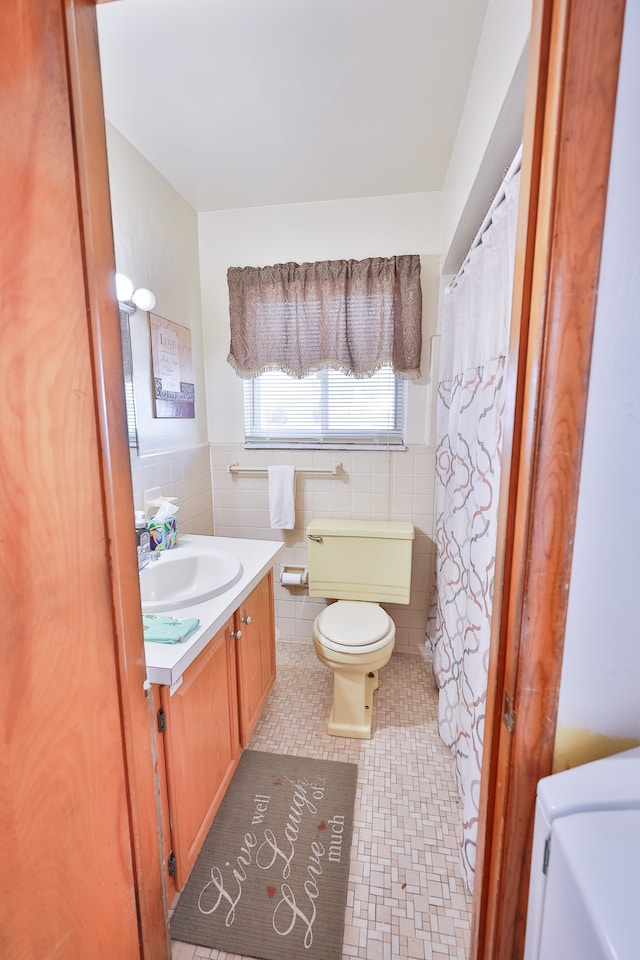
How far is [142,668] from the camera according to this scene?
0.75 meters

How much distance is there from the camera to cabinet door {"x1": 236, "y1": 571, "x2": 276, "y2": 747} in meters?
1.50

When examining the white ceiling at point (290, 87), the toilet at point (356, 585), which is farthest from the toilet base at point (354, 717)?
the white ceiling at point (290, 87)

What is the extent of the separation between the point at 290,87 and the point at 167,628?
1794 mm

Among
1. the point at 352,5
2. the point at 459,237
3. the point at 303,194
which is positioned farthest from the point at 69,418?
the point at 303,194

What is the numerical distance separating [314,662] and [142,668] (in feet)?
5.57

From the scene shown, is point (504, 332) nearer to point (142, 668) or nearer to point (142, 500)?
point (142, 668)

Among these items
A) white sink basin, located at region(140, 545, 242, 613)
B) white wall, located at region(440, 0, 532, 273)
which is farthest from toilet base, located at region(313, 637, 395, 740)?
white wall, located at region(440, 0, 532, 273)

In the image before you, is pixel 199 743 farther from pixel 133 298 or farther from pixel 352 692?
pixel 133 298

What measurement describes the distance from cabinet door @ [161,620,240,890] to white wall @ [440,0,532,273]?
1.62m

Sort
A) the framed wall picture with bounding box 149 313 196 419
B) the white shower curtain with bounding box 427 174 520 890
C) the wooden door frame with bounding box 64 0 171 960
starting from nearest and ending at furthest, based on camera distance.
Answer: the wooden door frame with bounding box 64 0 171 960, the white shower curtain with bounding box 427 174 520 890, the framed wall picture with bounding box 149 313 196 419

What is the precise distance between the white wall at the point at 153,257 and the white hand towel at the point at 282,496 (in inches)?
19.3

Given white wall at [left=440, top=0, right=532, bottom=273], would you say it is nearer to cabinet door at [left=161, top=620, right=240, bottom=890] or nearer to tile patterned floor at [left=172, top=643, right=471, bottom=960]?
cabinet door at [left=161, top=620, right=240, bottom=890]

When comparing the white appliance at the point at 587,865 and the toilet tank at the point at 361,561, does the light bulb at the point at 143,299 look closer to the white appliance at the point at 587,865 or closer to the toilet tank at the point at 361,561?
the toilet tank at the point at 361,561

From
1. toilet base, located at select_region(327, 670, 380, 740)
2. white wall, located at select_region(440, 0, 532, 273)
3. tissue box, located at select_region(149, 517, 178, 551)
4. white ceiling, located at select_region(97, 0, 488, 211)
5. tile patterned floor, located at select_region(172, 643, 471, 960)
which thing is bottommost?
tile patterned floor, located at select_region(172, 643, 471, 960)
